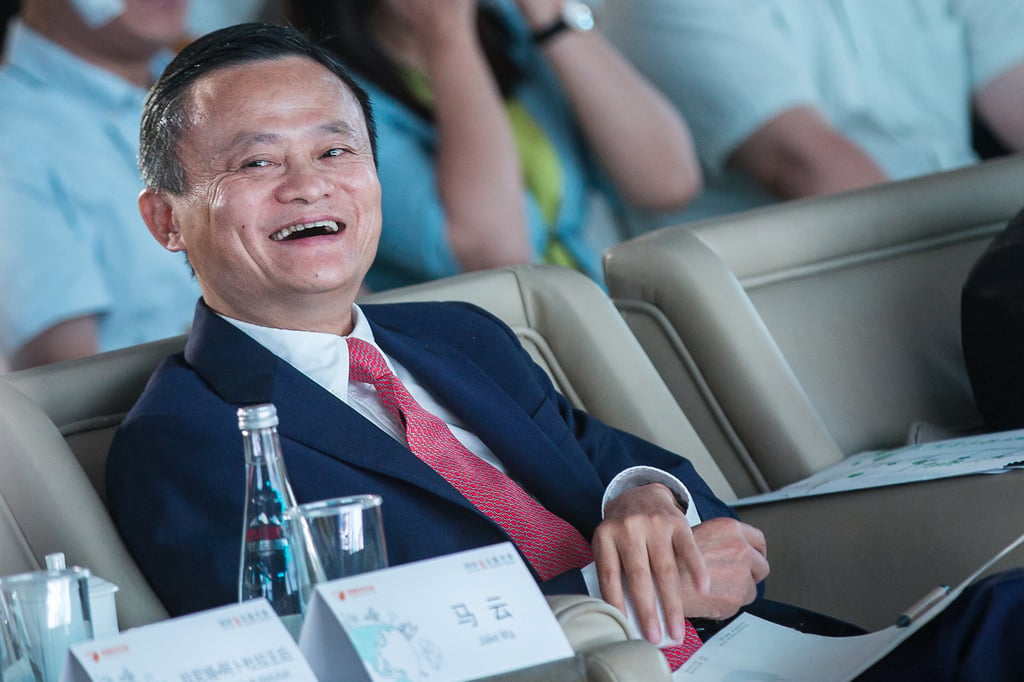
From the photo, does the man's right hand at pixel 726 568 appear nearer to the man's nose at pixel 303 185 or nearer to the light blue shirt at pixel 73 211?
the man's nose at pixel 303 185

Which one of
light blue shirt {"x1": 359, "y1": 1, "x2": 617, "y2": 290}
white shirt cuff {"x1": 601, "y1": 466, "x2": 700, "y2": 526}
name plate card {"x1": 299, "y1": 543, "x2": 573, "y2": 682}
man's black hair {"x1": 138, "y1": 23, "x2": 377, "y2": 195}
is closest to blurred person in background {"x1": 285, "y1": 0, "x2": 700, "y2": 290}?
light blue shirt {"x1": 359, "y1": 1, "x2": 617, "y2": 290}

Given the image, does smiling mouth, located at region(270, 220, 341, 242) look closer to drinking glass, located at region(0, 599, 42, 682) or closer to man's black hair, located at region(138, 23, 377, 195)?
man's black hair, located at region(138, 23, 377, 195)

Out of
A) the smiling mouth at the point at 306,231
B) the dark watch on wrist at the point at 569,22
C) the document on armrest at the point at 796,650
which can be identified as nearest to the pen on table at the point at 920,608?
the document on armrest at the point at 796,650

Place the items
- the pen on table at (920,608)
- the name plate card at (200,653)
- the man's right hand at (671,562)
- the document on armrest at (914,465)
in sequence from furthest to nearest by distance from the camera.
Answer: the document on armrest at (914,465)
the man's right hand at (671,562)
the pen on table at (920,608)
the name plate card at (200,653)

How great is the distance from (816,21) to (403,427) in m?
2.01

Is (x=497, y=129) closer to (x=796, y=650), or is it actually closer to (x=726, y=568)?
(x=726, y=568)

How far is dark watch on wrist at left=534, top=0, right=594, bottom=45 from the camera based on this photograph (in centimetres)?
278


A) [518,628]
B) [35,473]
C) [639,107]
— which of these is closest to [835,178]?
[639,107]

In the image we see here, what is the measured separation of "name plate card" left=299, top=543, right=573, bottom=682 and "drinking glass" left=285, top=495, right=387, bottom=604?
5 centimetres

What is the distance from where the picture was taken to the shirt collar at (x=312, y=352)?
62.0 inches

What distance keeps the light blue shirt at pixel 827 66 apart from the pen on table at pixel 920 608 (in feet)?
6.12

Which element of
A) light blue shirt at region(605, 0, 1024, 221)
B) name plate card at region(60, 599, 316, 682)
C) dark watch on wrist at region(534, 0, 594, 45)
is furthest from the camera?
light blue shirt at region(605, 0, 1024, 221)

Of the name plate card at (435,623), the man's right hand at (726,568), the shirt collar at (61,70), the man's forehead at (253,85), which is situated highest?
the shirt collar at (61,70)

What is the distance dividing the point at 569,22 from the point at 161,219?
4.55ft
